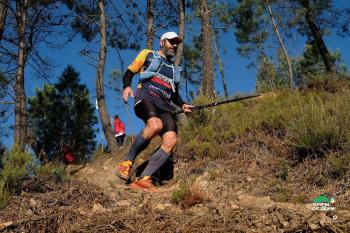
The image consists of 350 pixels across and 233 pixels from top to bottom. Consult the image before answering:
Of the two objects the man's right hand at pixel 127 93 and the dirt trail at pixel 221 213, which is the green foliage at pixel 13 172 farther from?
the man's right hand at pixel 127 93

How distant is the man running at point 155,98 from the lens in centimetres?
540

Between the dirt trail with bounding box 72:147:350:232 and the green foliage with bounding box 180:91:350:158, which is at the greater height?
the green foliage with bounding box 180:91:350:158

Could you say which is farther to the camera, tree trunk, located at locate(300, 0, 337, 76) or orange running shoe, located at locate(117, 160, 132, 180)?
tree trunk, located at locate(300, 0, 337, 76)

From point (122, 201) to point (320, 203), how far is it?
67.9 inches

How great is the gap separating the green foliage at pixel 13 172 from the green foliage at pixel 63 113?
15.8 meters

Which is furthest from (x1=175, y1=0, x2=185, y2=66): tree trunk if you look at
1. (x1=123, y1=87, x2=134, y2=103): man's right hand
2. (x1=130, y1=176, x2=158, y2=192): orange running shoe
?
(x1=130, y1=176, x2=158, y2=192): orange running shoe

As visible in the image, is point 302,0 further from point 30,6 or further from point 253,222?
point 253,222

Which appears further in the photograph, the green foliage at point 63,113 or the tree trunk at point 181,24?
the green foliage at point 63,113

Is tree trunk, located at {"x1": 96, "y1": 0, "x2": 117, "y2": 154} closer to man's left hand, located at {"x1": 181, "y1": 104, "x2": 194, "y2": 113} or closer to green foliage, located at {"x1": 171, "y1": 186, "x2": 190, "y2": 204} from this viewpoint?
man's left hand, located at {"x1": 181, "y1": 104, "x2": 194, "y2": 113}

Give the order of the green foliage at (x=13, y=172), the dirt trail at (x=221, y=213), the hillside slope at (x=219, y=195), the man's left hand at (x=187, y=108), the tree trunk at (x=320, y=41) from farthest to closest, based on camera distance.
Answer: the tree trunk at (x=320, y=41) → the man's left hand at (x=187, y=108) → the green foliage at (x=13, y=172) → the hillside slope at (x=219, y=195) → the dirt trail at (x=221, y=213)

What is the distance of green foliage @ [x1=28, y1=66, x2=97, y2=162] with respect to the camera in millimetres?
20453

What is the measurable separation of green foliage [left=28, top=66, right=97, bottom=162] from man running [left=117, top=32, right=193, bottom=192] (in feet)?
49.5

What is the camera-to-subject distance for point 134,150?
555cm

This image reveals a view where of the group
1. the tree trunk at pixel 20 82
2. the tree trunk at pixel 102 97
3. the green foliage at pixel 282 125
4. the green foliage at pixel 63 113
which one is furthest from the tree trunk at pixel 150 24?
the green foliage at pixel 63 113
